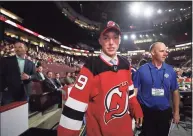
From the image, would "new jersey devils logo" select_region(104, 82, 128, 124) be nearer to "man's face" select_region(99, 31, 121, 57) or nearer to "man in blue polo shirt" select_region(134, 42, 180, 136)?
"man's face" select_region(99, 31, 121, 57)

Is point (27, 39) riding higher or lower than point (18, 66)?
higher

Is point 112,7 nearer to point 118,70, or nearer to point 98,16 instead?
point 98,16

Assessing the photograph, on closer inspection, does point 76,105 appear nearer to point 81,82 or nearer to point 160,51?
point 81,82

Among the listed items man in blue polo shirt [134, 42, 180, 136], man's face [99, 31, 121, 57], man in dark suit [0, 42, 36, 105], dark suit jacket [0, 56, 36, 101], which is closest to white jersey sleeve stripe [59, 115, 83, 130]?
man's face [99, 31, 121, 57]

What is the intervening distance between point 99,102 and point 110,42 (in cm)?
43

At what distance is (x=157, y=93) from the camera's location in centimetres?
223

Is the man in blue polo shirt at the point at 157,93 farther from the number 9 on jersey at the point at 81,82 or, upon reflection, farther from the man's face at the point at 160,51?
the number 9 on jersey at the point at 81,82

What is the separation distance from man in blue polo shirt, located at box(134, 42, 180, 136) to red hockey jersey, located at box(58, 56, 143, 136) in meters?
1.10

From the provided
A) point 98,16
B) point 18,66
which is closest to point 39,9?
point 18,66

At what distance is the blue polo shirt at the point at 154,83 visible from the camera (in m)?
2.21

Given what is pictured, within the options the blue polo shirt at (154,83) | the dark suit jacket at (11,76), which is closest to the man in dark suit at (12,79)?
the dark suit jacket at (11,76)

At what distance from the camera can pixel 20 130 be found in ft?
7.41

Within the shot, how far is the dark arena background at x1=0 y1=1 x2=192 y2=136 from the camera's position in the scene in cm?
322

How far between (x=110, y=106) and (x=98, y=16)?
3277 cm
